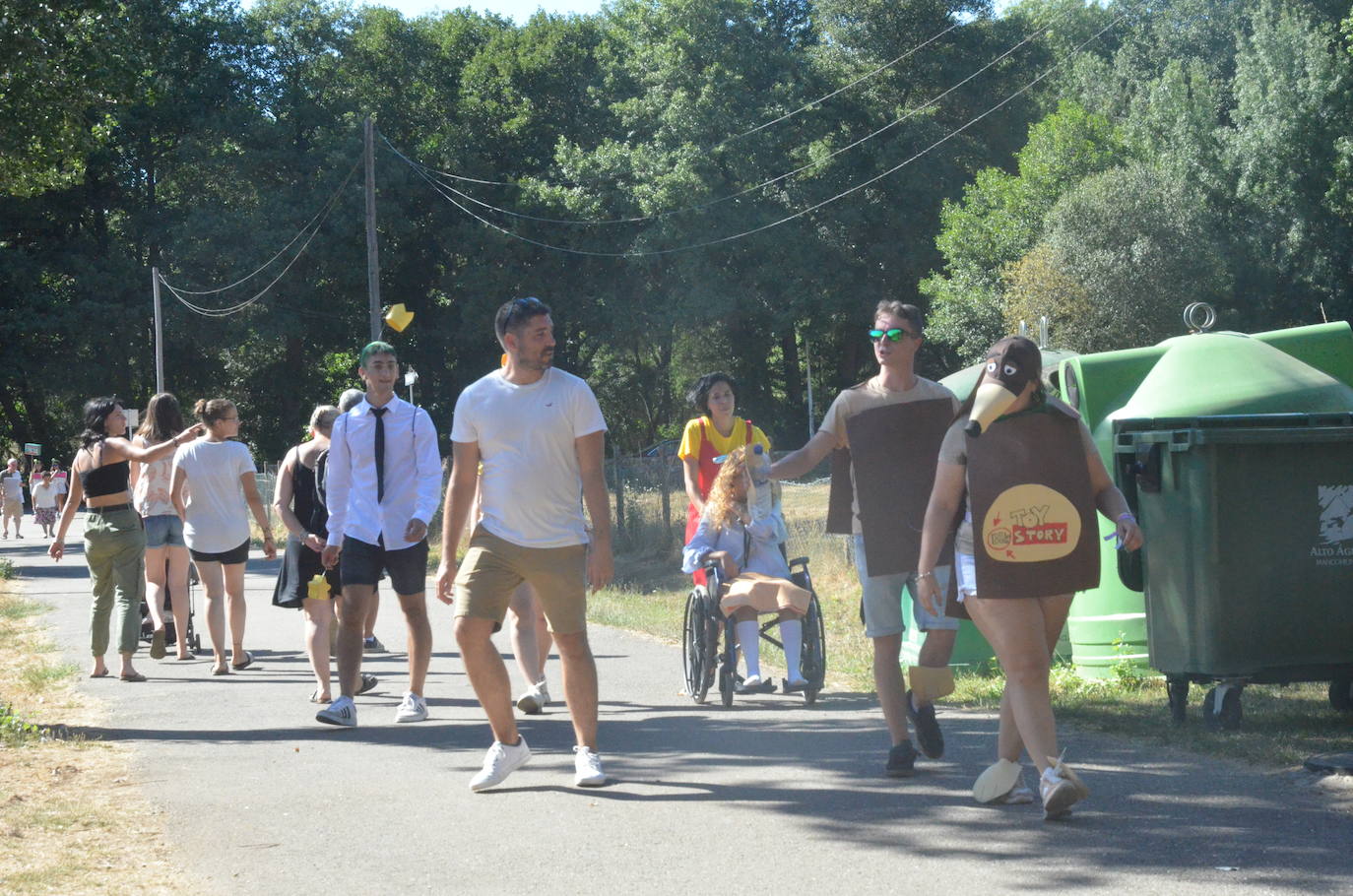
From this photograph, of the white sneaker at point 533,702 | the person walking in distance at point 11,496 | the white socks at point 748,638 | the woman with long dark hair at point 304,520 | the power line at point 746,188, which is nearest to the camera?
the white sneaker at point 533,702

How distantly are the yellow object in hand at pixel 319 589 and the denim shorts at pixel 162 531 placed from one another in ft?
8.63

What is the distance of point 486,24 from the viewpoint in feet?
180

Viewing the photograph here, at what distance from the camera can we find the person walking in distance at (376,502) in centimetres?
773

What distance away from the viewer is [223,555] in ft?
33.9

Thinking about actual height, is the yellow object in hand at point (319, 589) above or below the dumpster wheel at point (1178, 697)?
above

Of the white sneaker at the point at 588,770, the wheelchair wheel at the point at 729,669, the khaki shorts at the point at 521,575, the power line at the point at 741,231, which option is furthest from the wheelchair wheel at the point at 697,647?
the power line at the point at 741,231

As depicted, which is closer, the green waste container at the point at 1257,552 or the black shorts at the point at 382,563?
the green waste container at the point at 1257,552

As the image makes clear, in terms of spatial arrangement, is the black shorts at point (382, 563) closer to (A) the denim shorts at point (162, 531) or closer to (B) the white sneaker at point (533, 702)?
(B) the white sneaker at point (533, 702)

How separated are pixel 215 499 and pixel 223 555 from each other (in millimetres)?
390

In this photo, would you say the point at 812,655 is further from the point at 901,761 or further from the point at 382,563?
the point at 382,563

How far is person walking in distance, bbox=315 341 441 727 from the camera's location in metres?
7.73

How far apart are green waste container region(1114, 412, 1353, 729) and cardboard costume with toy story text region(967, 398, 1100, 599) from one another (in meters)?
1.94

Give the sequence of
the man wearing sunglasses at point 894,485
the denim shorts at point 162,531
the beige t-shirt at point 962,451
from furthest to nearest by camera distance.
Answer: the denim shorts at point 162,531 → the man wearing sunglasses at point 894,485 → the beige t-shirt at point 962,451

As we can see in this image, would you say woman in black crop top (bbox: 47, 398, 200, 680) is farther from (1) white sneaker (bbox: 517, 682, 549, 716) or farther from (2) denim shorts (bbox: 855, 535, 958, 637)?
(2) denim shorts (bbox: 855, 535, 958, 637)
